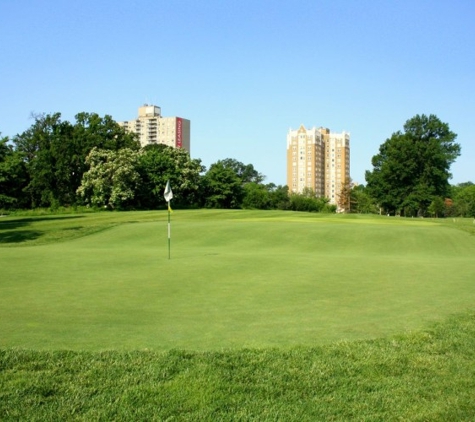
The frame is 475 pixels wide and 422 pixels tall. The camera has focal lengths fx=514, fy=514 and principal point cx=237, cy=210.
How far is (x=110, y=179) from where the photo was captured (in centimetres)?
6794

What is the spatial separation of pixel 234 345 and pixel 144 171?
6858cm

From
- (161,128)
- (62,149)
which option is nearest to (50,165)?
(62,149)

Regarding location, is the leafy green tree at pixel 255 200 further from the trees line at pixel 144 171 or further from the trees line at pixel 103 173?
the trees line at pixel 144 171

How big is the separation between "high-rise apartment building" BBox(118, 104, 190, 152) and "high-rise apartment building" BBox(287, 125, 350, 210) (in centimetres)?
3911

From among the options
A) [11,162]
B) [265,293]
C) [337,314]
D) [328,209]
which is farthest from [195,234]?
[328,209]

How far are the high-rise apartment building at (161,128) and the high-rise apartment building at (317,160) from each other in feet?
128

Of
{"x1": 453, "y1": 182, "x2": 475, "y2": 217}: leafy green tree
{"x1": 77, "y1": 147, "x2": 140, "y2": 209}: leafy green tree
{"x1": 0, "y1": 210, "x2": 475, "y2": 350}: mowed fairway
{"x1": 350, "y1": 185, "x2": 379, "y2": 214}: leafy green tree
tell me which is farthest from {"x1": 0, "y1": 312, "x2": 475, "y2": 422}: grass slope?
{"x1": 350, "y1": 185, "x2": 379, "y2": 214}: leafy green tree

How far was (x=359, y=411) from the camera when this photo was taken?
421 cm

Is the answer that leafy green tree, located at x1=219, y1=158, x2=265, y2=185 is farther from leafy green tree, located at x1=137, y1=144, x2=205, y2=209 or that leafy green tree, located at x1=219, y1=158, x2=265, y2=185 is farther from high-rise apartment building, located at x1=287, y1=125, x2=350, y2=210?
leafy green tree, located at x1=137, y1=144, x2=205, y2=209

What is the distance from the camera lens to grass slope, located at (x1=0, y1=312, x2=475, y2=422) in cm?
409

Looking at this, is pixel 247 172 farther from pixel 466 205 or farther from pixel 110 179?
pixel 110 179

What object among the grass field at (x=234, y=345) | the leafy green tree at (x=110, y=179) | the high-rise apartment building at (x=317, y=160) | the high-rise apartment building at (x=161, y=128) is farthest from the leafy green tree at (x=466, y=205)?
the high-rise apartment building at (x=161, y=128)

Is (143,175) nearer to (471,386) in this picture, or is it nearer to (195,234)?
(195,234)

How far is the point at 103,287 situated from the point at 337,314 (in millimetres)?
4717
